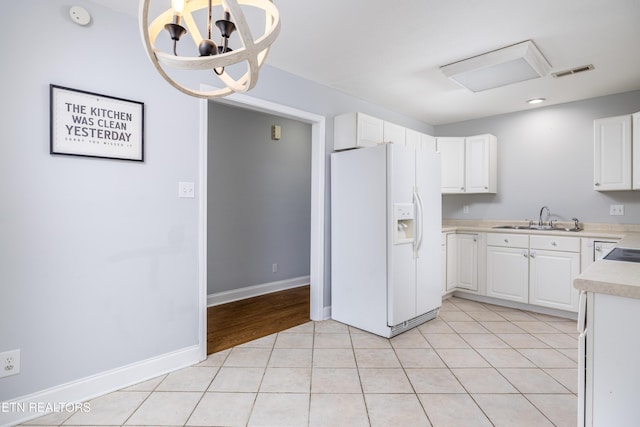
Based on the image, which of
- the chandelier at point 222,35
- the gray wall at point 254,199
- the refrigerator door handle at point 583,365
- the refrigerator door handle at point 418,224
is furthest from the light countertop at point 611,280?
the gray wall at point 254,199

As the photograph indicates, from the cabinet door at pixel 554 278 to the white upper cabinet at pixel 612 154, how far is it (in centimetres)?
79

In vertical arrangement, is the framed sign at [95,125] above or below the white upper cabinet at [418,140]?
below

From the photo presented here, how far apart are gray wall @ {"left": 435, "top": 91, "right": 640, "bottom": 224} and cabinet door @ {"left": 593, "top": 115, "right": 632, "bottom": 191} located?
14.5 inches

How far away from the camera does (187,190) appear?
7.58 ft

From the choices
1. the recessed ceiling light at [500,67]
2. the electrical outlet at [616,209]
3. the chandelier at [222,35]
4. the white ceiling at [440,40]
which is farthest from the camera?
the electrical outlet at [616,209]

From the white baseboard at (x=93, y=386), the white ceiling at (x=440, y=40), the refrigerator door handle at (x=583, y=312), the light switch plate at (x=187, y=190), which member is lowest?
the white baseboard at (x=93, y=386)

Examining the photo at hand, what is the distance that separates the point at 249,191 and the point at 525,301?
11.1ft

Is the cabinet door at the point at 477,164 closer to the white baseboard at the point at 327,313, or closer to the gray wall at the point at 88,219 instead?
the white baseboard at the point at 327,313

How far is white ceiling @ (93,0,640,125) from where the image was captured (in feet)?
6.47

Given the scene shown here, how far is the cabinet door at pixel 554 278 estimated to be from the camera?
3.20 metres

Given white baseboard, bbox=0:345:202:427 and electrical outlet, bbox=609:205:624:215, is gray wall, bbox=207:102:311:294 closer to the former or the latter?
white baseboard, bbox=0:345:202:427

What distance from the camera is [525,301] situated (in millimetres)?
3504

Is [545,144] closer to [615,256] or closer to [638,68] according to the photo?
[638,68]

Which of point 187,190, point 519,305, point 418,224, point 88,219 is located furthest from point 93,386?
point 519,305
